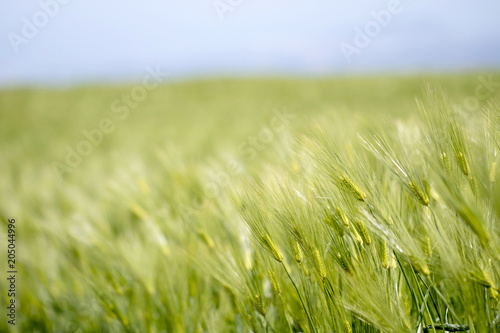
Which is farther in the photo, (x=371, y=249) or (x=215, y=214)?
(x=215, y=214)

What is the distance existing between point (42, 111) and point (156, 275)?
534cm

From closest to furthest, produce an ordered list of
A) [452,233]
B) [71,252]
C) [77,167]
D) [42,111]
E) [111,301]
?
[452,233]
[111,301]
[71,252]
[77,167]
[42,111]

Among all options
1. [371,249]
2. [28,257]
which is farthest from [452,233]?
[28,257]

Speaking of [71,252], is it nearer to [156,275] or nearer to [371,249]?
[156,275]

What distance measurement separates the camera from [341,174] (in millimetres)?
426

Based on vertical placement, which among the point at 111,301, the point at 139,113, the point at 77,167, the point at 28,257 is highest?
the point at 139,113

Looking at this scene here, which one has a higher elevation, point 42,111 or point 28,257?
point 42,111

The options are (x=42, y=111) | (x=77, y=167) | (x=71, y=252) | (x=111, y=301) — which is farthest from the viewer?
(x=42, y=111)
